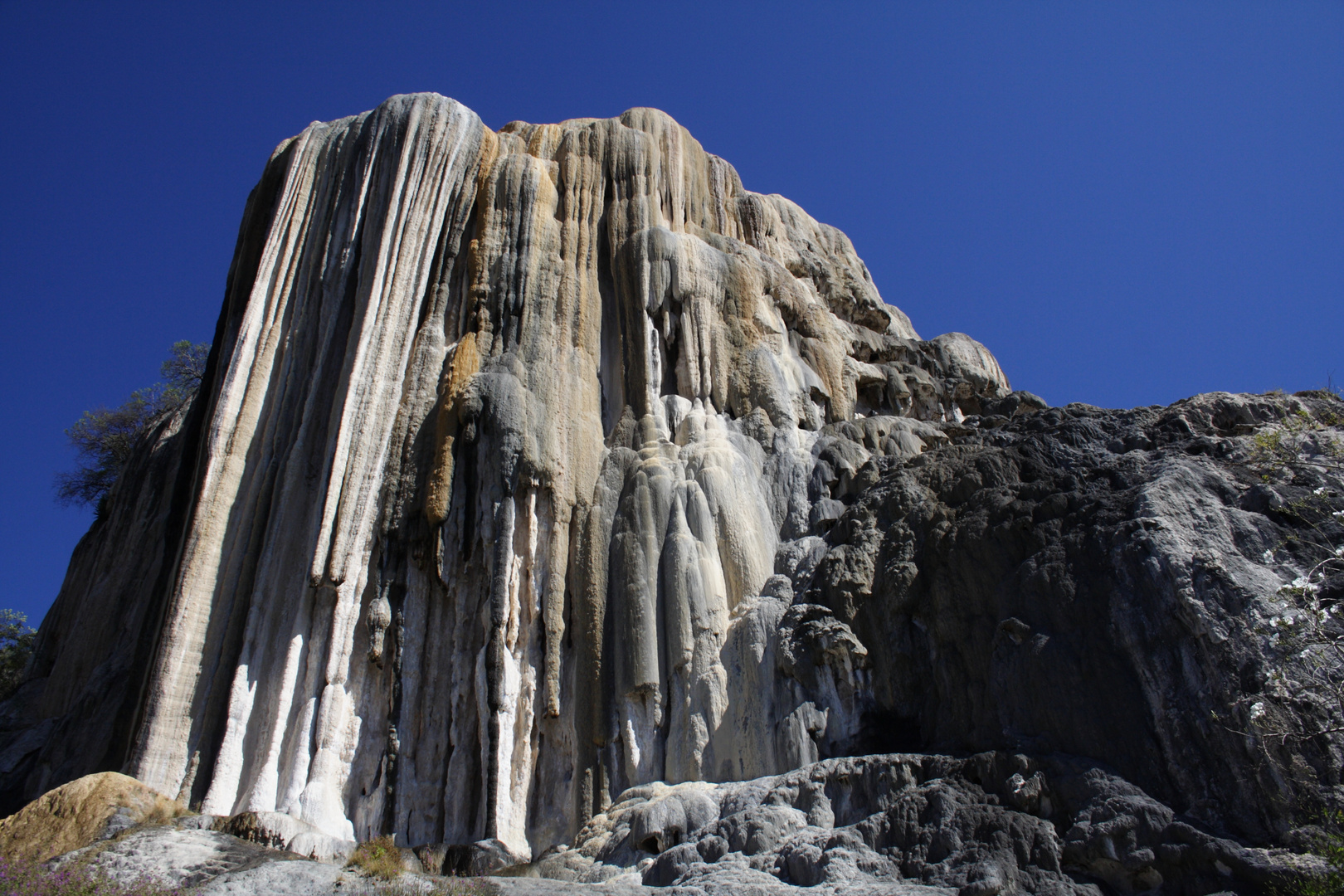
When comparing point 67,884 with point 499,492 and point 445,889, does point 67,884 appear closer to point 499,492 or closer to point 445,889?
point 445,889

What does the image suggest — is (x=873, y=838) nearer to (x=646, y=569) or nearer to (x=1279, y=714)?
(x=1279, y=714)

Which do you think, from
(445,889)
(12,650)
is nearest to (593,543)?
(445,889)

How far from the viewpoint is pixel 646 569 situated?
55.6 ft

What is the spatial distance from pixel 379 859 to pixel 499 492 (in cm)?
695

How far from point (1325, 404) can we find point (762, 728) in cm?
948

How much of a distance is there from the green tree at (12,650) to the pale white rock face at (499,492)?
30.2ft

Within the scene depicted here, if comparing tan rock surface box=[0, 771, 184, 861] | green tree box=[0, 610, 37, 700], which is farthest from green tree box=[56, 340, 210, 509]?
tan rock surface box=[0, 771, 184, 861]

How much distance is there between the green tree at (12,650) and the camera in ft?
90.8

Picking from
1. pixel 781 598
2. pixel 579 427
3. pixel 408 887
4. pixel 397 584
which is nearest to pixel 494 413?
pixel 579 427

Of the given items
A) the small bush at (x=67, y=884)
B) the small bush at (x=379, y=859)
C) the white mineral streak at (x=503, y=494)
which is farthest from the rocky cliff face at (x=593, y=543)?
the small bush at (x=67, y=884)

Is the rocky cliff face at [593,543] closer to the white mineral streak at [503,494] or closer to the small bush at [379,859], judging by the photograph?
the white mineral streak at [503,494]

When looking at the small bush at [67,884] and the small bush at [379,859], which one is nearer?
the small bush at [67,884]

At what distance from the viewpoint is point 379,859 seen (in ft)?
40.8

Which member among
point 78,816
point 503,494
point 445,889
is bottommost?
point 445,889
